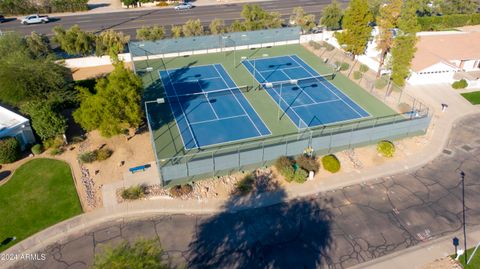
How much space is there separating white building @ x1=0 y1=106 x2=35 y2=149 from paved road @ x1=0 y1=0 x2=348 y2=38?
26.8 m

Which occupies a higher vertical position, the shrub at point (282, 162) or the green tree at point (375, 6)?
the green tree at point (375, 6)

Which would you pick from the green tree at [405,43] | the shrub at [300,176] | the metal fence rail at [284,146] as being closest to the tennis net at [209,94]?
the metal fence rail at [284,146]

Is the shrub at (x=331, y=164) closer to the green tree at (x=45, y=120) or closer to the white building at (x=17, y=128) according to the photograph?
the green tree at (x=45, y=120)

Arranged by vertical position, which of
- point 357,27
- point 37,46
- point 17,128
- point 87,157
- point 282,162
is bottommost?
point 282,162

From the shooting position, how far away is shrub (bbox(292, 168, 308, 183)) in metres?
26.2

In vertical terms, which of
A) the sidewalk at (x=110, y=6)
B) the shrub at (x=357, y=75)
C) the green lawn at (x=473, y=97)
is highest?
the sidewalk at (x=110, y=6)

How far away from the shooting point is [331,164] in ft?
90.0

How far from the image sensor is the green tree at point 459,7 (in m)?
58.9

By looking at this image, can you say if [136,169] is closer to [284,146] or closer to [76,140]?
[76,140]

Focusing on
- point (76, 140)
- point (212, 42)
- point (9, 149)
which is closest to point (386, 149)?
point (76, 140)

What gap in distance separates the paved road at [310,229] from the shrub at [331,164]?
5.78ft

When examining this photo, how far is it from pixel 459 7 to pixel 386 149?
44.3m

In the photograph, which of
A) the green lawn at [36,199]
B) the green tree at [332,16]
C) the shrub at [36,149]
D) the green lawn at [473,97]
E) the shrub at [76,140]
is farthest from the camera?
the green tree at [332,16]

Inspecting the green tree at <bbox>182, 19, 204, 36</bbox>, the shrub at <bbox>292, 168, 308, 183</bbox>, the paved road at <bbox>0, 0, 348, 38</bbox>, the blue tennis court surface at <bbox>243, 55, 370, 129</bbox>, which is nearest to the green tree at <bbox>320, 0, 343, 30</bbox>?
the blue tennis court surface at <bbox>243, 55, 370, 129</bbox>
